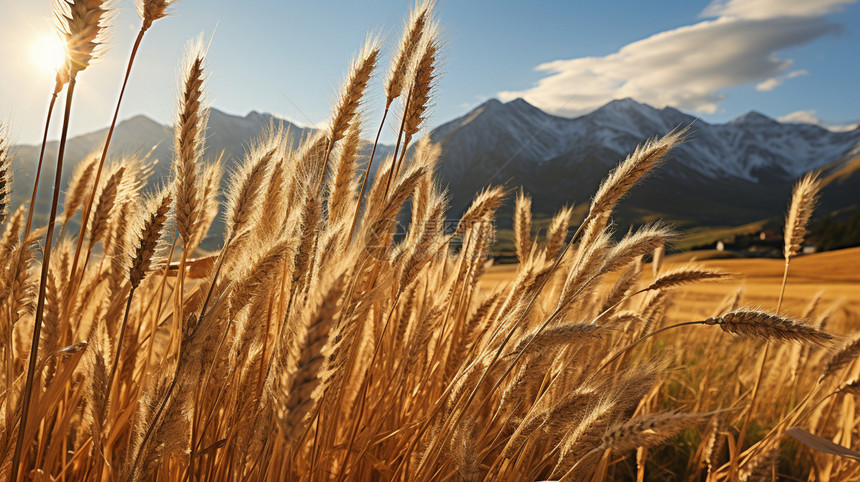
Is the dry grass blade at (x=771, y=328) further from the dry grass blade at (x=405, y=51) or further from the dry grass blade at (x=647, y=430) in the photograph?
the dry grass blade at (x=405, y=51)

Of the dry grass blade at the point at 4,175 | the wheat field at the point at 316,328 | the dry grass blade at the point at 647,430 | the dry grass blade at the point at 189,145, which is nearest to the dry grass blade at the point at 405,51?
the wheat field at the point at 316,328

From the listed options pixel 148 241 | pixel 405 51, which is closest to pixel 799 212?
pixel 405 51

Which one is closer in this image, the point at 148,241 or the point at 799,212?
the point at 148,241

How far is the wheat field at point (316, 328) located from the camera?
1.12 meters

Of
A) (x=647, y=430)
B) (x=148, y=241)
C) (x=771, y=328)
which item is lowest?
(x=647, y=430)

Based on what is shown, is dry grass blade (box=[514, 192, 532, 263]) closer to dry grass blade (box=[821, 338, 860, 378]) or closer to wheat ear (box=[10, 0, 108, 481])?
dry grass blade (box=[821, 338, 860, 378])

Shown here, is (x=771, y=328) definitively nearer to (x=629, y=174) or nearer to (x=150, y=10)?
(x=629, y=174)

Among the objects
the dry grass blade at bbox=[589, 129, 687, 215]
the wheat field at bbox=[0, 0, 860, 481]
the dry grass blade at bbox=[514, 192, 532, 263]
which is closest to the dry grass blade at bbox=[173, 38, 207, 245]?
the wheat field at bbox=[0, 0, 860, 481]

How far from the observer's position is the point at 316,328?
0.79 meters

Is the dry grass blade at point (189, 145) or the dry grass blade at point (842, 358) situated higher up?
the dry grass blade at point (189, 145)

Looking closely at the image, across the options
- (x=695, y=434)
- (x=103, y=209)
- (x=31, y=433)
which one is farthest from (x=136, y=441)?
(x=695, y=434)

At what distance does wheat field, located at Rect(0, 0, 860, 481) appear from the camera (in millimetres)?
1121

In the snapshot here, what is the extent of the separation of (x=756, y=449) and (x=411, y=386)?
1580 mm

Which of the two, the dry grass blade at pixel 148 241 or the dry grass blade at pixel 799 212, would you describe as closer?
the dry grass blade at pixel 148 241
